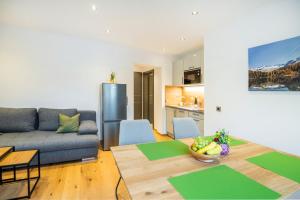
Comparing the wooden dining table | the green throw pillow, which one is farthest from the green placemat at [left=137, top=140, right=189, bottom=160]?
Answer: the green throw pillow

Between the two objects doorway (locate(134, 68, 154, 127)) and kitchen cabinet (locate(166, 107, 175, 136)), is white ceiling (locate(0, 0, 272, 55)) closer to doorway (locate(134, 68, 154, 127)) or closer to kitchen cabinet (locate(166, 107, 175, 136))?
kitchen cabinet (locate(166, 107, 175, 136))

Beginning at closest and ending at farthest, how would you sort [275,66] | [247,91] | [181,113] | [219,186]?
→ [219,186] < [275,66] < [247,91] < [181,113]

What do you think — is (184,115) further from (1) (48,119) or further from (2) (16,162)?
(2) (16,162)

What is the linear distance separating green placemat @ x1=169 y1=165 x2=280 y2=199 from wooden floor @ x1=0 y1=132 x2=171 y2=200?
4.28 ft

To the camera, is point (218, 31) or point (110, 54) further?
point (110, 54)

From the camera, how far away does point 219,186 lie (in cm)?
93

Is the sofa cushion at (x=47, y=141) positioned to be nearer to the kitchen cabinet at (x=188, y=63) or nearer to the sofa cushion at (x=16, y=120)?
the sofa cushion at (x=16, y=120)

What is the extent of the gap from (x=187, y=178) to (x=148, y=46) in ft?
12.1

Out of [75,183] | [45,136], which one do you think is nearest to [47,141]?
[45,136]

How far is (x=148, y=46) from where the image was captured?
13.6 feet

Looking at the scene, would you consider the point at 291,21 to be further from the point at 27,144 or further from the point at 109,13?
the point at 27,144

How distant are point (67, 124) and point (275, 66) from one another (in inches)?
139

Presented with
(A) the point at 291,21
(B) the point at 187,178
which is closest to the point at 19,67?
(B) the point at 187,178

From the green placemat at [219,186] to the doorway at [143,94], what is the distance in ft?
15.8
